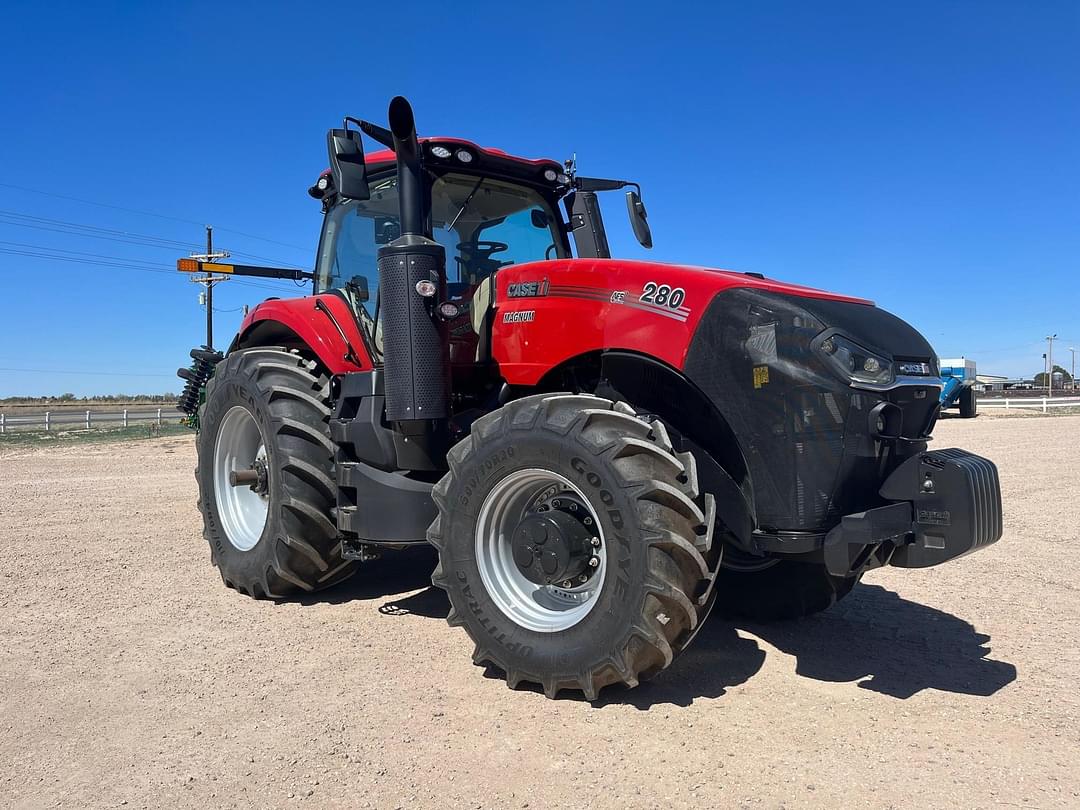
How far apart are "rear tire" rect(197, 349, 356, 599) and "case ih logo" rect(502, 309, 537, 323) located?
4.81 feet

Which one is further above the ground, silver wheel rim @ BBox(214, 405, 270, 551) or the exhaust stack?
the exhaust stack

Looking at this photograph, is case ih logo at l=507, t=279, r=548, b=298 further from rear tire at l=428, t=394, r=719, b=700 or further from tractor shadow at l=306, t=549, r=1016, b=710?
tractor shadow at l=306, t=549, r=1016, b=710

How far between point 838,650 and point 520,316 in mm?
2382

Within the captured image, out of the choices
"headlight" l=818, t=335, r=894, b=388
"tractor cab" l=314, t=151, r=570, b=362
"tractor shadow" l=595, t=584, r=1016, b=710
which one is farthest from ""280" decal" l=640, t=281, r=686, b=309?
"tractor shadow" l=595, t=584, r=1016, b=710

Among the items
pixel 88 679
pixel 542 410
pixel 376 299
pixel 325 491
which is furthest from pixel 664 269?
pixel 88 679

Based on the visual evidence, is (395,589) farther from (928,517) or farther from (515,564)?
(928,517)

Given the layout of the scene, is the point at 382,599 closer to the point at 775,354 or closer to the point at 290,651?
the point at 290,651

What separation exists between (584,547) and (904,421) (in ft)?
4.89

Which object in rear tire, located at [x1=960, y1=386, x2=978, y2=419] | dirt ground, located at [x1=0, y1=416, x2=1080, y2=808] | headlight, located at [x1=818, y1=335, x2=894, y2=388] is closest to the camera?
dirt ground, located at [x1=0, y1=416, x2=1080, y2=808]

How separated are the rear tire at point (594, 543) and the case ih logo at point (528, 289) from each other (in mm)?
621

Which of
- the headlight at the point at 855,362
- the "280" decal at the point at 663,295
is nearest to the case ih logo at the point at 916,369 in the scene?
the headlight at the point at 855,362

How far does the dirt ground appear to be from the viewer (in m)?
2.64

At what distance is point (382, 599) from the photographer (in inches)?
199

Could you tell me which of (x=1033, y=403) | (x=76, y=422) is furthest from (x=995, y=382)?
(x=76, y=422)
